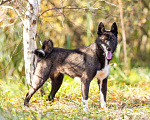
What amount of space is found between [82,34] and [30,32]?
6.28 meters

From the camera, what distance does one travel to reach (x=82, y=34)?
10.3m

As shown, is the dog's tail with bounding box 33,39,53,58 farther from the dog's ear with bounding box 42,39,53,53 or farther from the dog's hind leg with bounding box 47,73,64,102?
the dog's hind leg with bounding box 47,73,64,102

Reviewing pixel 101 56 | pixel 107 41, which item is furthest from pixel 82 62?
pixel 107 41

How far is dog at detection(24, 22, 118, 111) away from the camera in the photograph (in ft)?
12.7

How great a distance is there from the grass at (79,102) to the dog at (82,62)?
30cm

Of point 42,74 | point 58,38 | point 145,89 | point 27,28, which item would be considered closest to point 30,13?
point 27,28

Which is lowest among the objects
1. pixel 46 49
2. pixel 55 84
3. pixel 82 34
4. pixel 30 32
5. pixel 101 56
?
pixel 55 84

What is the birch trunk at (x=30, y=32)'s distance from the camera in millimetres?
4129

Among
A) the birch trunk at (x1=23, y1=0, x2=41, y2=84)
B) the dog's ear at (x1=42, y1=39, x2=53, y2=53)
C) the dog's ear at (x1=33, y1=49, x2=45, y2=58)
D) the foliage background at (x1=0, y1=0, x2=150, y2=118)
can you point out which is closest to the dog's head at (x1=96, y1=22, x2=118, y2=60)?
the foliage background at (x1=0, y1=0, x2=150, y2=118)

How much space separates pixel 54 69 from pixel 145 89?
89.1 inches

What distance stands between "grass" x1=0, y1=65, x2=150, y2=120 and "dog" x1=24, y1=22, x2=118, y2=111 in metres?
0.30

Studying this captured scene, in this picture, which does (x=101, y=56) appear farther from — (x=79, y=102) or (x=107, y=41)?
(x=79, y=102)

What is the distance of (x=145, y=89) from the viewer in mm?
5203

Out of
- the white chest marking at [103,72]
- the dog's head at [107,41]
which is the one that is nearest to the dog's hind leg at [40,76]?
the white chest marking at [103,72]
